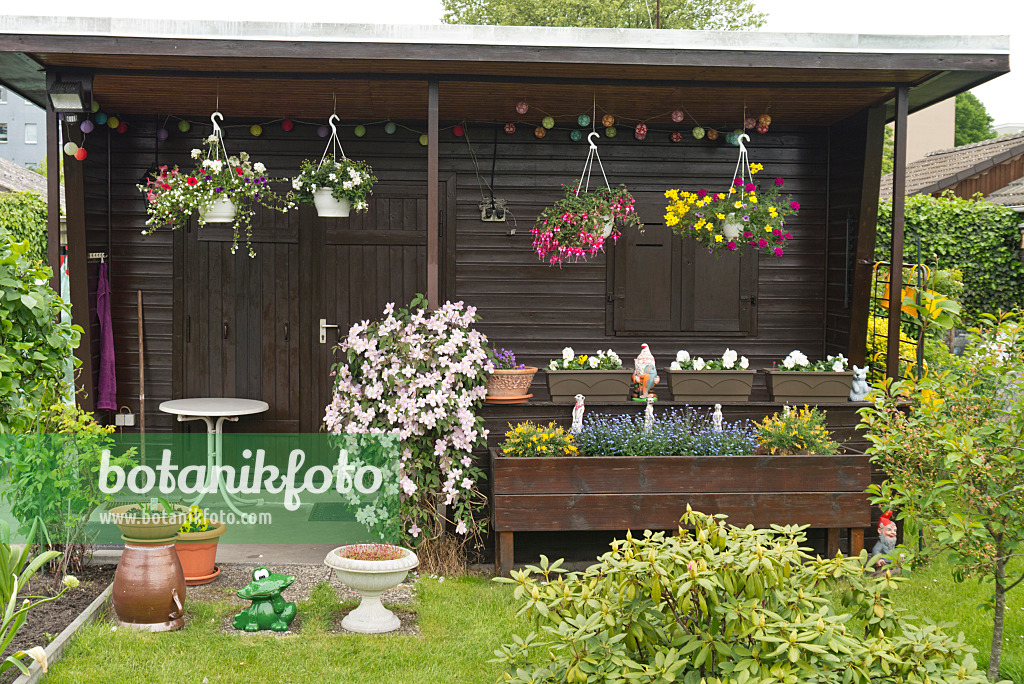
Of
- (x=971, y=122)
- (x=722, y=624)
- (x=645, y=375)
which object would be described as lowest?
(x=722, y=624)

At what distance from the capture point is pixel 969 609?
182 inches

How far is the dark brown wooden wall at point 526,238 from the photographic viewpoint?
6.74 metres

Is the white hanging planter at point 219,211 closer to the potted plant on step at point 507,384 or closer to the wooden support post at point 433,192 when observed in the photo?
the wooden support post at point 433,192

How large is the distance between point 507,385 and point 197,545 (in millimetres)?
1974

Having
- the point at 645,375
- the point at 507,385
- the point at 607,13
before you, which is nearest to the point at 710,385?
the point at 645,375

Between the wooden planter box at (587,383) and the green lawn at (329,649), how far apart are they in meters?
1.40

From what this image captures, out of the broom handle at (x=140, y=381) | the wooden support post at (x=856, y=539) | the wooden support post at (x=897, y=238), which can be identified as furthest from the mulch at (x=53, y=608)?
the wooden support post at (x=897, y=238)

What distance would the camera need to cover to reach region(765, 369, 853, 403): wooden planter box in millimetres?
5617

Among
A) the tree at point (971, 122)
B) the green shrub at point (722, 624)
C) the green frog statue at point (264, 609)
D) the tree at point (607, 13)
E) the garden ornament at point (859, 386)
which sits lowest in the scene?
the green frog statue at point (264, 609)

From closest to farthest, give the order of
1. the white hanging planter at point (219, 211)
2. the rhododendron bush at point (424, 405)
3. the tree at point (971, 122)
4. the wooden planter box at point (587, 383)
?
the rhododendron bush at point (424, 405) < the wooden planter box at point (587, 383) < the white hanging planter at point (219, 211) < the tree at point (971, 122)

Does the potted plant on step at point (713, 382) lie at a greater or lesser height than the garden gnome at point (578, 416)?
greater

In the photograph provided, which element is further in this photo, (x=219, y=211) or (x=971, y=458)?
(x=219, y=211)

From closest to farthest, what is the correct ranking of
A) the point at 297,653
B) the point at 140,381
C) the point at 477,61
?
1. the point at 297,653
2. the point at 477,61
3. the point at 140,381

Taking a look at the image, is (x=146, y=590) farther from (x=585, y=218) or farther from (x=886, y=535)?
(x=886, y=535)
